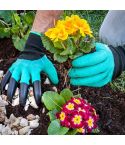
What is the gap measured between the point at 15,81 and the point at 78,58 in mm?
327

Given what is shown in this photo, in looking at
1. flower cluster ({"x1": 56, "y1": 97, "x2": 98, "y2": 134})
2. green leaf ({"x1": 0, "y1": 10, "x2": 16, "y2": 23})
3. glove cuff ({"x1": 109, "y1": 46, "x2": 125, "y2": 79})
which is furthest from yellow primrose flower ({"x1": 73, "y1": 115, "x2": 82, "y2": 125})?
green leaf ({"x1": 0, "y1": 10, "x2": 16, "y2": 23})

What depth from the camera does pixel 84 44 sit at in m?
1.99

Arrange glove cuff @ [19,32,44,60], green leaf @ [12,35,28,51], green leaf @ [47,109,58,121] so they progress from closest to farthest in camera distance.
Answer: green leaf @ [47,109,58,121] < glove cuff @ [19,32,44,60] < green leaf @ [12,35,28,51]

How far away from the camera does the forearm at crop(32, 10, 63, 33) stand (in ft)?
7.45

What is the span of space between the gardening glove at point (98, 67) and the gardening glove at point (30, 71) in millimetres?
122

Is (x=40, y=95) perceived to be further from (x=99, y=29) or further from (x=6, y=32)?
(x=99, y=29)

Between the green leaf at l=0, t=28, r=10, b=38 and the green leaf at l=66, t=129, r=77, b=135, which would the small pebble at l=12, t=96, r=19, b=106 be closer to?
the green leaf at l=66, t=129, r=77, b=135

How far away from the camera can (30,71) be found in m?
2.15

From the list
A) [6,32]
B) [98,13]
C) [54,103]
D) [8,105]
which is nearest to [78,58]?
[54,103]

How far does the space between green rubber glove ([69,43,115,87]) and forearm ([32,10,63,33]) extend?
272 mm

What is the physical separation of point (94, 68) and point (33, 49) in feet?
1.05

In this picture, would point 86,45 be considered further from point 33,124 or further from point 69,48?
point 33,124

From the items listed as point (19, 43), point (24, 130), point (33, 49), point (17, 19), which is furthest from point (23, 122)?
point (17, 19)
